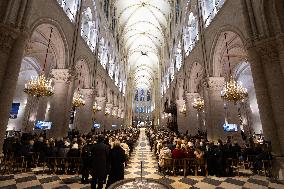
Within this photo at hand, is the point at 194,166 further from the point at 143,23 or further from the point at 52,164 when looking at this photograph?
the point at 143,23

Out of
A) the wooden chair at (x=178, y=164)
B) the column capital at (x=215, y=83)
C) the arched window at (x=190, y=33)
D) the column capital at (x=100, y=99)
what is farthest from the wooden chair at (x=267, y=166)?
the column capital at (x=100, y=99)

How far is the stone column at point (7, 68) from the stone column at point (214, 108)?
1002 centimetres

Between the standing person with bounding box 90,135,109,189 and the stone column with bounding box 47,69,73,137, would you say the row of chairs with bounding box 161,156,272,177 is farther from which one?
the stone column with bounding box 47,69,73,137

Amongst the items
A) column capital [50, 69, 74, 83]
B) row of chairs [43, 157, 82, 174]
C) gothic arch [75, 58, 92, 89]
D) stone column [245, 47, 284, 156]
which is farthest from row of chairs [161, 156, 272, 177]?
gothic arch [75, 58, 92, 89]

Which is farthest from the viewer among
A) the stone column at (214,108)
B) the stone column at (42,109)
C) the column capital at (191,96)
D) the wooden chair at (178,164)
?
the stone column at (42,109)

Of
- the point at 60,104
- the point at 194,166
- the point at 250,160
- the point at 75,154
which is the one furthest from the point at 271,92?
the point at 60,104

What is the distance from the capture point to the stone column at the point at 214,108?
11.8m

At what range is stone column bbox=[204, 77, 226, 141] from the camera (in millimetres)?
11791

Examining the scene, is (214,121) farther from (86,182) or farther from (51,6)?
(51,6)

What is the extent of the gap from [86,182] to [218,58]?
33.5 ft

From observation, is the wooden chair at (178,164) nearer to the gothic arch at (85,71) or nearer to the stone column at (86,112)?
the gothic arch at (85,71)

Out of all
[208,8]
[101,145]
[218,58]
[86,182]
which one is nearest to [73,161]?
[86,182]

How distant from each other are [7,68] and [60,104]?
5.24 metres

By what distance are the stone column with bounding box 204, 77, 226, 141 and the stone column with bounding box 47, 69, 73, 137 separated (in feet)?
28.1
